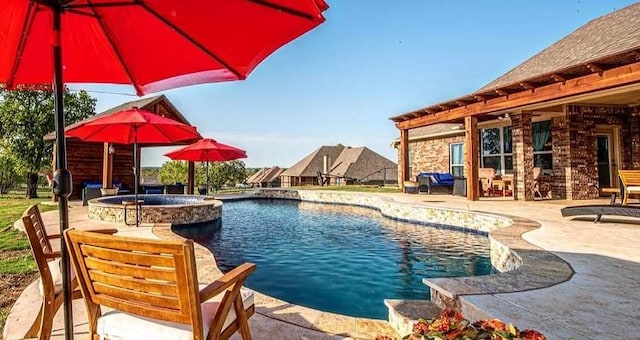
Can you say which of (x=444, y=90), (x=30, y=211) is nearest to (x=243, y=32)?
(x=30, y=211)

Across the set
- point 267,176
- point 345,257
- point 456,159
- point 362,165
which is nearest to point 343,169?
point 362,165

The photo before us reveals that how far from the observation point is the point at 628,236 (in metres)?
6.24

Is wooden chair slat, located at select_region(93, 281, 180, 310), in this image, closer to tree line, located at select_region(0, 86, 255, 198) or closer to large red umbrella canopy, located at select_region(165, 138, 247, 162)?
large red umbrella canopy, located at select_region(165, 138, 247, 162)

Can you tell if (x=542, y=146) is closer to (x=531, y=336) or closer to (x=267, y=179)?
(x=531, y=336)

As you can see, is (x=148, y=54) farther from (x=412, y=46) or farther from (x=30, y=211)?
(x=412, y=46)

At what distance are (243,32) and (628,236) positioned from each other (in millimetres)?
7249

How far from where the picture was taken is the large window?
1561 cm

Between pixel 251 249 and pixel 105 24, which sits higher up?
pixel 105 24

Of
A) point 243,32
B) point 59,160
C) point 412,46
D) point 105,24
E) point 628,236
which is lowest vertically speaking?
point 628,236

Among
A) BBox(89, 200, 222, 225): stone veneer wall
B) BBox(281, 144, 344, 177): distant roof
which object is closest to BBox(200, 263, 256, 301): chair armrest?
BBox(89, 200, 222, 225): stone veneer wall

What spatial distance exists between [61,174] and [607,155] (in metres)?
16.1

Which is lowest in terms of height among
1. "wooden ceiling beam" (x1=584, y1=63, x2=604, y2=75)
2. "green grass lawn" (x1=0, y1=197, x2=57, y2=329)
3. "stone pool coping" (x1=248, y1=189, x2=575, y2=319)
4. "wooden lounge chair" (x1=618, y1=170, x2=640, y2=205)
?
"green grass lawn" (x1=0, y1=197, x2=57, y2=329)

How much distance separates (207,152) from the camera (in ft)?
47.7

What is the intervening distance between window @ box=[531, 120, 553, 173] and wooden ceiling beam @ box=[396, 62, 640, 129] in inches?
136
